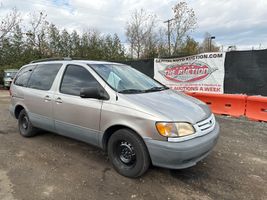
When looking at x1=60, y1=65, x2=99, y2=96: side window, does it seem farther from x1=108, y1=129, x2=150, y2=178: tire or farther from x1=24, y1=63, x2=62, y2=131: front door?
x1=108, y1=129, x2=150, y2=178: tire

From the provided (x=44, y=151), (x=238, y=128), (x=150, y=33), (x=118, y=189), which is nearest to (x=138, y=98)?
(x=118, y=189)

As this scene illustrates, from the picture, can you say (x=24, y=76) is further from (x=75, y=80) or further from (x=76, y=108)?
(x=76, y=108)

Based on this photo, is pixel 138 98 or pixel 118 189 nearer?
pixel 118 189

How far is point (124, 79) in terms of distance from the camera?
404 cm

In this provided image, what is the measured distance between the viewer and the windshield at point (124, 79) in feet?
12.4

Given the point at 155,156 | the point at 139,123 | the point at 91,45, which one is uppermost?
the point at 91,45

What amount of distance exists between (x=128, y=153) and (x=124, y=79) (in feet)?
4.22

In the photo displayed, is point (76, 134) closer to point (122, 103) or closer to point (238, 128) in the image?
point (122, 103)

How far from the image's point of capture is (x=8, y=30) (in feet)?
81.1

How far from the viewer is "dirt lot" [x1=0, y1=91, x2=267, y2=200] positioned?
306 centimetres

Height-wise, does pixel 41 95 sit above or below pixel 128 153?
above

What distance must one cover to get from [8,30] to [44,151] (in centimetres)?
2465

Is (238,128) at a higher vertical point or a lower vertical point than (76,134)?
lower

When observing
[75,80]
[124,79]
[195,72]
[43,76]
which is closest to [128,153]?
[124,79]
